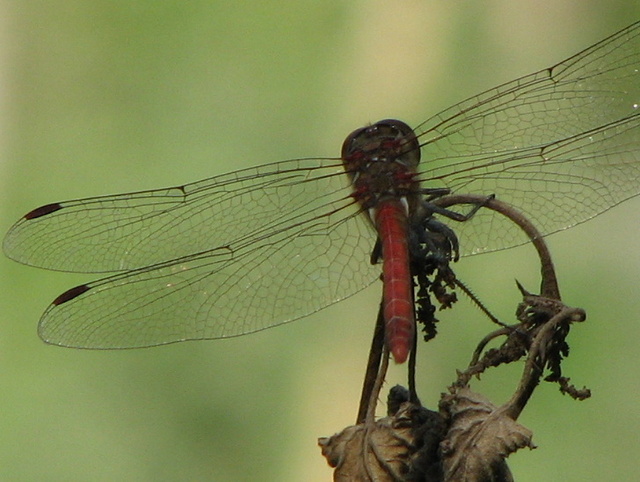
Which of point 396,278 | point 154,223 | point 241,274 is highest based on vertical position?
point 154,223

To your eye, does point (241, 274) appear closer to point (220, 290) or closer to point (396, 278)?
point (220, 290)

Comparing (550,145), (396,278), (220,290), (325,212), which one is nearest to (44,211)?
(220,290)

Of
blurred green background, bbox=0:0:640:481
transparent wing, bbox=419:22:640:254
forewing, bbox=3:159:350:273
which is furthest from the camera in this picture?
blurred green background, bbox=0:0:640:481

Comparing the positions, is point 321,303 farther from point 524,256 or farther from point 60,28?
point 60,28

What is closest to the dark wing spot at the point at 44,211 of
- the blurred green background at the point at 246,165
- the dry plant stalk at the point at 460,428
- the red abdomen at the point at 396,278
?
the red abdomen at the point at 396,278

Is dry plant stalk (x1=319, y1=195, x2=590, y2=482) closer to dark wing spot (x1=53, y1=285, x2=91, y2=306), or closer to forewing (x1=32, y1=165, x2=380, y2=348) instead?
forewing (x1=32, y1=165, x2=380, y2=348)

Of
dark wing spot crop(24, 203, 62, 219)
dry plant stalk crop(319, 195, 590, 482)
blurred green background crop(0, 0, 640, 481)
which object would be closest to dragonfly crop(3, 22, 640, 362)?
dark wing spot crop(24, 203, 62, 219)
